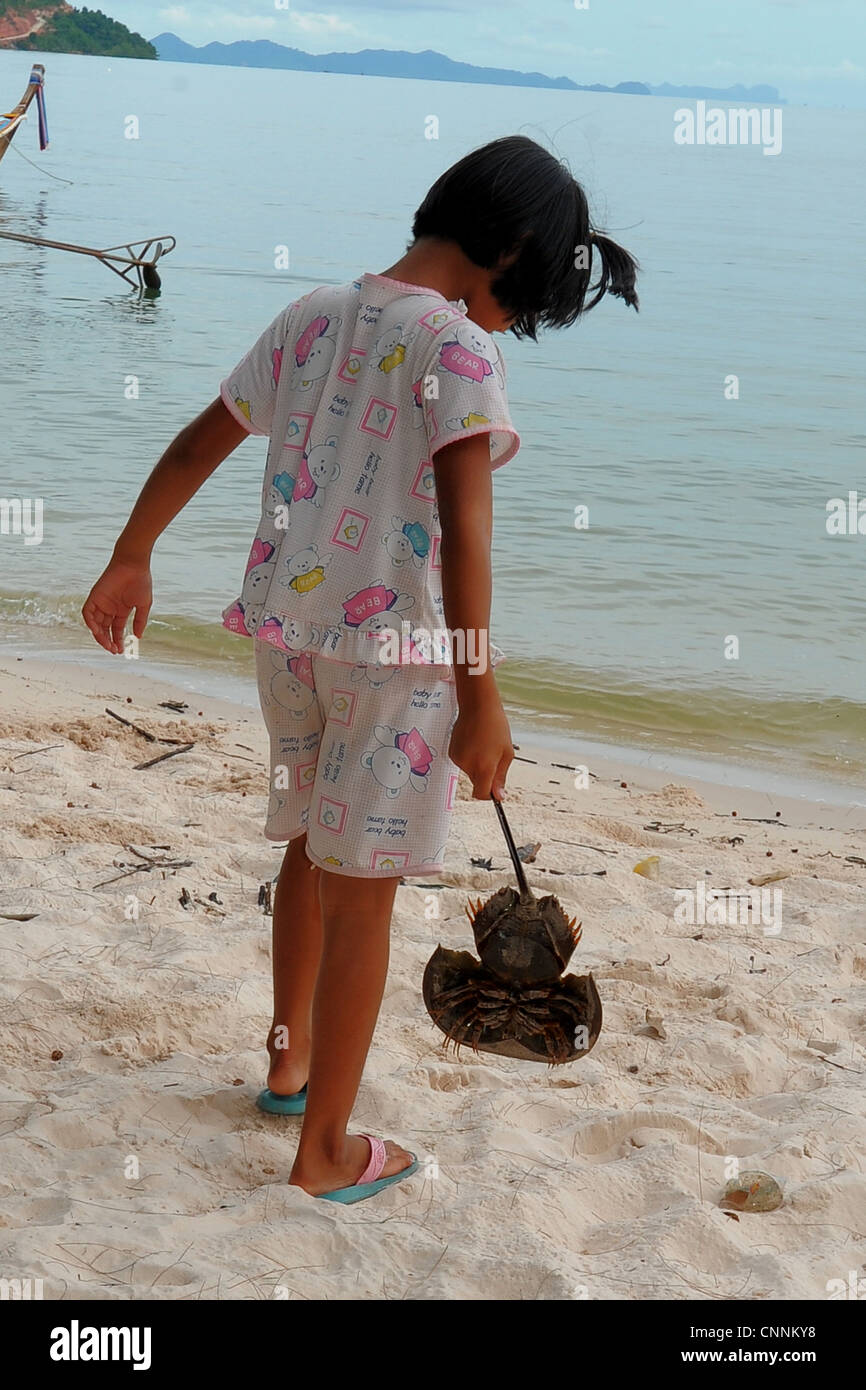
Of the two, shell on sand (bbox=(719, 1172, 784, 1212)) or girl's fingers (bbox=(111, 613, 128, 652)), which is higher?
girl's fingers (bbox=(111, 613, 128, 652))

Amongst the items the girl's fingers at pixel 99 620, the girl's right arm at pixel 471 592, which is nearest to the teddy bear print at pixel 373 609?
the girl's right arm at pixel 471 592

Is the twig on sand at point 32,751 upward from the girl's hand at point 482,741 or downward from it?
downward

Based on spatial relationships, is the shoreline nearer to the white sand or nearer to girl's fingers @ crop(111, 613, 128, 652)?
the white sand

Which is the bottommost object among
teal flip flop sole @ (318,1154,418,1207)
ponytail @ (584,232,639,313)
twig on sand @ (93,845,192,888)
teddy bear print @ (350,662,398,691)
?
teal flip flop sole @ (318,1154,418,1207)

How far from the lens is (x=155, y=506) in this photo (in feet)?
7.20

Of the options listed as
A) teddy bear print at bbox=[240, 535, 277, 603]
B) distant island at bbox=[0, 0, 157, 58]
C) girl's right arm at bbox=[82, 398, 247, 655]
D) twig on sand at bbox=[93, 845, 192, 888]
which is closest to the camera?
teddy bear print at bbox=[240, 535, 277, 603]

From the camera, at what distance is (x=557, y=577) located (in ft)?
24.5

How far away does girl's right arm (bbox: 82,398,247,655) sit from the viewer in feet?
7.09

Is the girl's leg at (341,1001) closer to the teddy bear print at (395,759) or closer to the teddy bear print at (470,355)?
the teddy bear print at (395,759)

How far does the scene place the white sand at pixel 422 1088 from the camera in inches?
75.5

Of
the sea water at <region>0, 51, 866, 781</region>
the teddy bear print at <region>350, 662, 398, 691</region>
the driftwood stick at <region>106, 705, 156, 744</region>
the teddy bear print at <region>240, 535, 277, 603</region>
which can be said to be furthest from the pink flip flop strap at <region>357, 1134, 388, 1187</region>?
the driftwood stick at <region>106, 705, 156, 744</region>

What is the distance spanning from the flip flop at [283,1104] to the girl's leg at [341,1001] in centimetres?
26

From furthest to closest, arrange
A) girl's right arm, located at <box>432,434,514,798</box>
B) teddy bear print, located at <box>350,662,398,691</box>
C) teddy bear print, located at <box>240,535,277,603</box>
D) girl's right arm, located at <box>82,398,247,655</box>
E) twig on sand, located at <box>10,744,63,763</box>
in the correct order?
twig on sand, located at <box>10,744,63,763</box>, girl's right arm, located at <box>82,398,247,655</box>, teddy bear print, located at <box>240,535,277,603</box>, teddy bear print, located at <box>350,662,398,691</box>, girl's right arm, located at <box>432,434,514,798</box>

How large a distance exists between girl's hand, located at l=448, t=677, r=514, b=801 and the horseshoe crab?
194 mm
